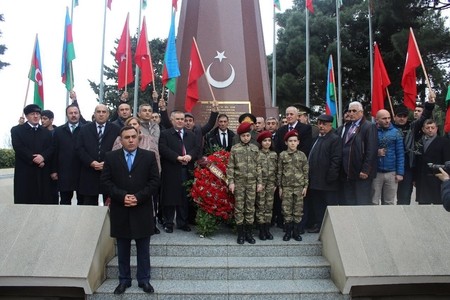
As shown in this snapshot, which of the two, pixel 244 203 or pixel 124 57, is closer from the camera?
pixel 244 203

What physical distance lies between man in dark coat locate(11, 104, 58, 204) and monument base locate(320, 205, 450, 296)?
11.5 feet

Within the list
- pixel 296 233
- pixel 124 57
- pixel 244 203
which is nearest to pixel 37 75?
pixel 124 57

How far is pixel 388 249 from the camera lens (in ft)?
13.2

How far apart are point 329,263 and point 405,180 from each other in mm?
2180

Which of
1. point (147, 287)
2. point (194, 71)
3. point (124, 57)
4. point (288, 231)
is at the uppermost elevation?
point (124, 57)

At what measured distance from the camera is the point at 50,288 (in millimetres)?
3920

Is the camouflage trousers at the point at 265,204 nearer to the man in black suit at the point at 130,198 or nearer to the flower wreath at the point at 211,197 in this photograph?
the flower wreath at the point at 211,197

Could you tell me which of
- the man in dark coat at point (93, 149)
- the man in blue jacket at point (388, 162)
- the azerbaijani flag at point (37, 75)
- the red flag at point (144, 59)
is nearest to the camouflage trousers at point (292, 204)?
the man in blue jacket at point (388, 162)

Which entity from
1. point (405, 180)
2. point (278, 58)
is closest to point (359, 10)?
point (278, 58)

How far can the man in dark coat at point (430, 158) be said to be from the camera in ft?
17.5

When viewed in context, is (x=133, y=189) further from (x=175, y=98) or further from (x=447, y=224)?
(x=175, y=98)

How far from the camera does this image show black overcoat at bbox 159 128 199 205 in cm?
498

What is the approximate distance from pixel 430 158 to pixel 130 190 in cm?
399

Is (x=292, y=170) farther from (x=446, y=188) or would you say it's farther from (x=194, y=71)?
(x=194, y=71)
